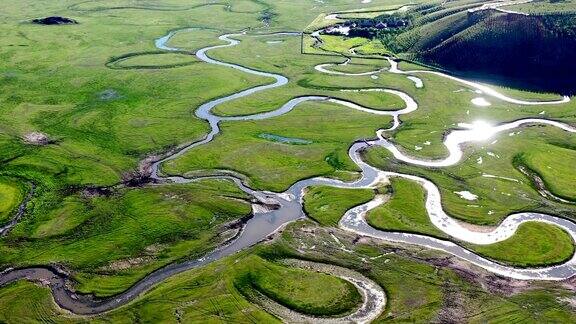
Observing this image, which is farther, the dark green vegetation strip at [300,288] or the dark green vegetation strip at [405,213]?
the dark green vegetation strip at [405,213]

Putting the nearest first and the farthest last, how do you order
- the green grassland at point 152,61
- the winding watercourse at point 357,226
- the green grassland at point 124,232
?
the winding watercourse at point 357,226
the green grassland at point 124,232
the green grassland at point 152,61

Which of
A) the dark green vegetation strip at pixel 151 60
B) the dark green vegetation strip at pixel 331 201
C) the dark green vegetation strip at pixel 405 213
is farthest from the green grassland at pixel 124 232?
the dark green vegetation strip at pixel 151 60

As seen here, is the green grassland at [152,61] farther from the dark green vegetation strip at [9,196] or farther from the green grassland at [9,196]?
the green grassland at [9,196]

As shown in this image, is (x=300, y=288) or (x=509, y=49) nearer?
(x=300, y=288)

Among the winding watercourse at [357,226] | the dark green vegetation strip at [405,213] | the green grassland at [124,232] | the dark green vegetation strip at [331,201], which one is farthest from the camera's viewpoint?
the dark green vegetation strip at [331,201]

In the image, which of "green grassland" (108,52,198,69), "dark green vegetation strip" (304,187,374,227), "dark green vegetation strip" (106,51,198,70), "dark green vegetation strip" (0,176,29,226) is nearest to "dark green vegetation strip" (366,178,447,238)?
"dark green vegetation strip" (304,187,374,227)

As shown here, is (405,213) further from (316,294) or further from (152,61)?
(152,61)

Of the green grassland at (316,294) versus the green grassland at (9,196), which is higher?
the green grassland at (9,196)

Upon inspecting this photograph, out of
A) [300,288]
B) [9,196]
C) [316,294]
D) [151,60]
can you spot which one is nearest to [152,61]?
[151,60]

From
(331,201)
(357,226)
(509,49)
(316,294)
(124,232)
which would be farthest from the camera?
(509,49)

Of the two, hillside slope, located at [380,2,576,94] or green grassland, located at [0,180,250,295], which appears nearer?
green grassland, located at [0,180,250,295]

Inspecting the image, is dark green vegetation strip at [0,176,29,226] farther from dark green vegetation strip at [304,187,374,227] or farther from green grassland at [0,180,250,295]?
dark green vegetation strip at [304,187,374,227]

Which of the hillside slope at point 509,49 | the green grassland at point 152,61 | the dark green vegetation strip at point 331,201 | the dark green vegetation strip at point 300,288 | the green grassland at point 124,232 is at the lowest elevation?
the dark green vegetation strip at point 300,288
